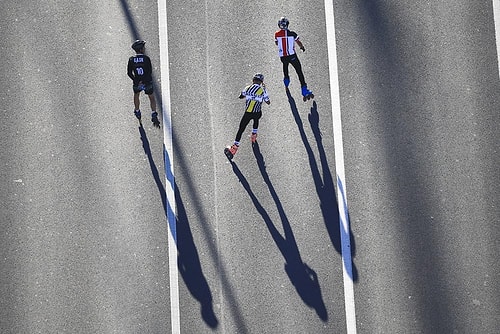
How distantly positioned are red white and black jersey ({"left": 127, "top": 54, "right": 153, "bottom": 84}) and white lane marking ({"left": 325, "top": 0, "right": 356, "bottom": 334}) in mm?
3987

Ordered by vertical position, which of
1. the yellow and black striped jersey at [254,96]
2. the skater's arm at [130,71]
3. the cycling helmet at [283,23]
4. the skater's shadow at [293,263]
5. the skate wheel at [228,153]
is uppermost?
the cycling helmet at [283,23]

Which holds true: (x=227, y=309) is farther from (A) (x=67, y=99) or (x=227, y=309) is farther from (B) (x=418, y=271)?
(A) (x=67, y=99)

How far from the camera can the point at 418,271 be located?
13.2 m

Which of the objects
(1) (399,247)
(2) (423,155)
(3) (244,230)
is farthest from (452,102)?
(3) (244,230)

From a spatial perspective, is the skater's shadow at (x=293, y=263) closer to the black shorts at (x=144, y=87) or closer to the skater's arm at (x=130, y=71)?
the black shorts at (x=144, y=87)

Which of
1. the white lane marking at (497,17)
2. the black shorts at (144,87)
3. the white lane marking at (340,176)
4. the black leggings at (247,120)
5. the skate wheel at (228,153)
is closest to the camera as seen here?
the white lane marking at (340,176)

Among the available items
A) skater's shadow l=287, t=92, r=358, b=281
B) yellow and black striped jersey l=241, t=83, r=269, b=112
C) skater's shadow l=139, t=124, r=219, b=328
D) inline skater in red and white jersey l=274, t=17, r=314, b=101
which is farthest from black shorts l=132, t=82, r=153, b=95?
skater's shadow l=287, t=92, r=358, b=281

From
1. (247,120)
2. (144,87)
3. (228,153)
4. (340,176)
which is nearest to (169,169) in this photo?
(228,153)

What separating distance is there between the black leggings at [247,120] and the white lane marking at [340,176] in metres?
1.72

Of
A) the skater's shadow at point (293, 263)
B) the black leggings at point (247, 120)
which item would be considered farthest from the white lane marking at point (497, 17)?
the skater's shadow at point (293, 263)

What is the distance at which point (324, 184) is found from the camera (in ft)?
45.0

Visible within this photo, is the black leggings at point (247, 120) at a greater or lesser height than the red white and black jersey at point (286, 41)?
lesser

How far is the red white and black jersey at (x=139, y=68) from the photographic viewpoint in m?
13.4

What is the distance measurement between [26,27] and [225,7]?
4.51 metres
